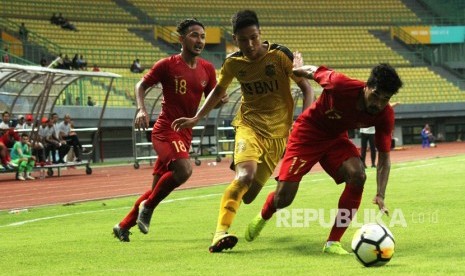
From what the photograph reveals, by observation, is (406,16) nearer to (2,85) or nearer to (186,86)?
(2,85)

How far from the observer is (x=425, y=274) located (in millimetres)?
6922

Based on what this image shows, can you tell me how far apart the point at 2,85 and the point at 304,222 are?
636 inches

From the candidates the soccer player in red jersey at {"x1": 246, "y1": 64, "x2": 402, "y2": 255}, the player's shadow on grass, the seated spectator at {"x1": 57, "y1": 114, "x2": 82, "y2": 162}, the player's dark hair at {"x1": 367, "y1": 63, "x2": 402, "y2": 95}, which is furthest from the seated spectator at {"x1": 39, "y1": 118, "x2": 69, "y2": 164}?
the player's dark hair at {"x1": 367, "y1": 63, "x2": 402, "y2": 95}

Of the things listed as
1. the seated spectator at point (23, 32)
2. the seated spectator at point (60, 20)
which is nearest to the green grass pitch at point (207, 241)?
the seated spectator at point (23, 32)

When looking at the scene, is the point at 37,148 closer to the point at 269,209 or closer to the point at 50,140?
the point at 50,140

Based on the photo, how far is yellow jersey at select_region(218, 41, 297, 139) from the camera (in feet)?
31.8

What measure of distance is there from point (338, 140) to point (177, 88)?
2.49m

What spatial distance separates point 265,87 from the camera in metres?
9.80

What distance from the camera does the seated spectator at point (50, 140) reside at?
28.4 metres

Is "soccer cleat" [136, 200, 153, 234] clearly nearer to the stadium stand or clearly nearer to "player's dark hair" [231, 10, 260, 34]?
"player's dark hair" [231, 10, 260, 34]

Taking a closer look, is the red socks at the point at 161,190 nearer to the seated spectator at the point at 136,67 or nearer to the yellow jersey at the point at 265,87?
the yellow jersey at the point at 265,87

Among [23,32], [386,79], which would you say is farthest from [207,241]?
[23,32]

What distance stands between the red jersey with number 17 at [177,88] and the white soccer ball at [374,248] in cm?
381

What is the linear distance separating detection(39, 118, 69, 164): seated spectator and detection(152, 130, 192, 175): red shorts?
1785 cm
